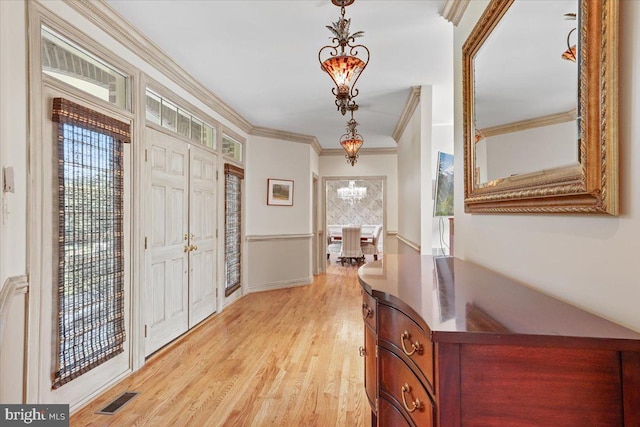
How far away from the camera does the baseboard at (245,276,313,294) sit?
5.79 metres

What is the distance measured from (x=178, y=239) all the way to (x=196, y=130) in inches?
52.3

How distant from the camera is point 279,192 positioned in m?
6.10

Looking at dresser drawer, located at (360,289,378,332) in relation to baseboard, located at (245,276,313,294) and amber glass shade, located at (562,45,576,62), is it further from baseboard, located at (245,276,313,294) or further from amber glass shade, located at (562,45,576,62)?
baseboard, located at (245,276,313,294)

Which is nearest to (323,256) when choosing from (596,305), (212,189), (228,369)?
(212,189)

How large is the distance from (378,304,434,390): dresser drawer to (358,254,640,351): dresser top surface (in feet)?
0.19

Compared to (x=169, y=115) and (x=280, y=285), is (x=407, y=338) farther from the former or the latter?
(x=280, y=285)

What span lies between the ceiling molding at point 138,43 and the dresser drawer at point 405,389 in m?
2.73

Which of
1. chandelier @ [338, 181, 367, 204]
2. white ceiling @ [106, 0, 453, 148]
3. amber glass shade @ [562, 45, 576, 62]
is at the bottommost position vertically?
amber glass shade @ [562, 45, 576, 62]

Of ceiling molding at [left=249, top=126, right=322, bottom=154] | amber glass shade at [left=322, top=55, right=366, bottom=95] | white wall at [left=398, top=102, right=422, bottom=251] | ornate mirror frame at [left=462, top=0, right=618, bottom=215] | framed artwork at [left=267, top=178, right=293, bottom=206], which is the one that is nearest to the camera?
ornate mirror frame at [left=462, top=0, right=618, bottom=215]

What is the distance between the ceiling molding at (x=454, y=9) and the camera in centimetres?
219

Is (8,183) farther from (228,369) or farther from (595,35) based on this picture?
(595,35)

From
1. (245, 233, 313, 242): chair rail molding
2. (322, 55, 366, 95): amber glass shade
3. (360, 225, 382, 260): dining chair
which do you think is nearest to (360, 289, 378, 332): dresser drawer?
(322, 55, 366, 95): amber glass shade

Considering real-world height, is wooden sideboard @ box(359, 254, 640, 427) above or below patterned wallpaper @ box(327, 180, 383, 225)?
below

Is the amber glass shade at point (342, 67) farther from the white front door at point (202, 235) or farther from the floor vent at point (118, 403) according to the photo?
the floor vent at point (118, 403)
